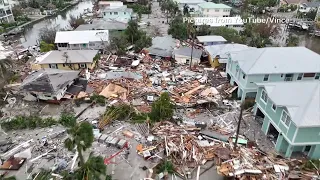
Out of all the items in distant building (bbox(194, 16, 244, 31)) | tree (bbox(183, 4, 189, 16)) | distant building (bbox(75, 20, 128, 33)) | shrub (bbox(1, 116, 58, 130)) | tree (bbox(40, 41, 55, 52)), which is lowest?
shrub (bbox(1, 116, 58, 130))

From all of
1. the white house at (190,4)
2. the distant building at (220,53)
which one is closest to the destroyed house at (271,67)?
the distant building at (220,53)

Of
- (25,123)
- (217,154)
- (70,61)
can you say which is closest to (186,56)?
(70,61)

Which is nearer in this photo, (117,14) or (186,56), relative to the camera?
(186,56)

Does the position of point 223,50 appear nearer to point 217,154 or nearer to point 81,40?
point 217,154

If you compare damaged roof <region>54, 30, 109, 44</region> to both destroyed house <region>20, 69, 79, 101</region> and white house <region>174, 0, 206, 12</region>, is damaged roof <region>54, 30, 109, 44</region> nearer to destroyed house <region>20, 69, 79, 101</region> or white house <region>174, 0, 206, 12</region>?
destroyed house <region>20, 69, 79, 101</region>

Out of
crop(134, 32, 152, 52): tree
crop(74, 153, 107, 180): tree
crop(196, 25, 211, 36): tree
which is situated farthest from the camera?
crop(196, 25, 211, 36): tree

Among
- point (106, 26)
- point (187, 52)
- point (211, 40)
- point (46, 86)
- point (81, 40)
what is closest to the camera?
point (46, 86)

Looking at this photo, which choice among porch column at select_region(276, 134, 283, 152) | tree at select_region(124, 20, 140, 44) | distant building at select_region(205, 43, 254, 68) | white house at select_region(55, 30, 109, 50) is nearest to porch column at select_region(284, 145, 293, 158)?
porch column at select_region(276, 134, 283, 152)
